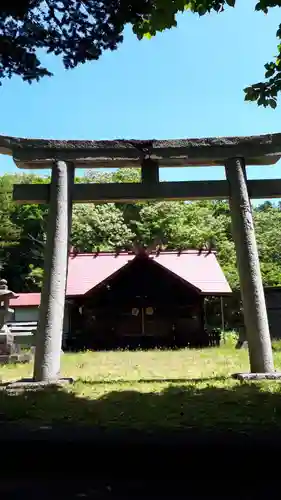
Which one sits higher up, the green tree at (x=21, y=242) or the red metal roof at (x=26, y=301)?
the green tree at (x=21, y=242)

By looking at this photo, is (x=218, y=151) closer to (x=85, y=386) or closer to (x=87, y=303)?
(x=85, y=386)

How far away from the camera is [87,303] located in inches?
859

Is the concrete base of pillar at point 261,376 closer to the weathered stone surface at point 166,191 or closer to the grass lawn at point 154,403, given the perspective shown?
the grass lawn at point 154,403

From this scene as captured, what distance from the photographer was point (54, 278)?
26.9 ft

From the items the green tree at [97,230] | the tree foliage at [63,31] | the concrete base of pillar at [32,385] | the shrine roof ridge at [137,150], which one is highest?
the green tree at [97,230]

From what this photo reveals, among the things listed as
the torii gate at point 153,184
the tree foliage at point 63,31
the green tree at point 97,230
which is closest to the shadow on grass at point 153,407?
the torii gate at point 153,184

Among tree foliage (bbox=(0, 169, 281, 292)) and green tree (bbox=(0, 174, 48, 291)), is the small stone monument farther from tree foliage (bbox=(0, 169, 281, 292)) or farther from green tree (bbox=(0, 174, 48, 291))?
green tree (bbox=(0, 174, 48, 291))

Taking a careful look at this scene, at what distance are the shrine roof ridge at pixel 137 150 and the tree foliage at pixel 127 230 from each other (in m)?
23.2

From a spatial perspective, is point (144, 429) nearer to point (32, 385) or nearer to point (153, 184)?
point (32, 385)

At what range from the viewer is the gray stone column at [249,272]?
812 centimetres

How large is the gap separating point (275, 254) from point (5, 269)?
25.6 meters

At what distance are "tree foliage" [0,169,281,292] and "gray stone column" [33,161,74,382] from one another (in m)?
23.6

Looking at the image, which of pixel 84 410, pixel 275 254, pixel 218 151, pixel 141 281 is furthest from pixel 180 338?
pixel 275 254

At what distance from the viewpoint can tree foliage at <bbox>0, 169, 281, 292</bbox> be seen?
36.4m
